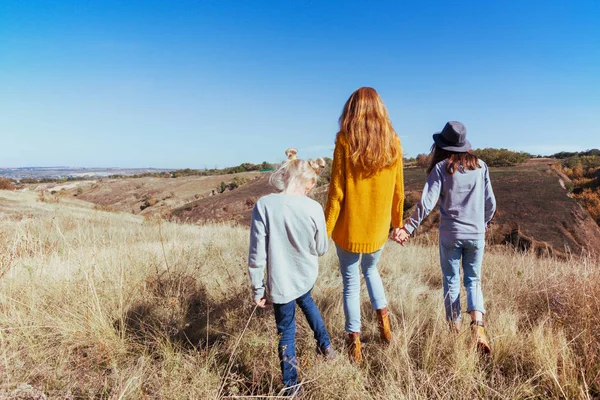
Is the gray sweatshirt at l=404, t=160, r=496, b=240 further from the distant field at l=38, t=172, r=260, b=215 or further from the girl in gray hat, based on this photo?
the distant field at l=38, t=172, r=260, b=215

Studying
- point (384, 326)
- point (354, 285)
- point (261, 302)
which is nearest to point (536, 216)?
point (384, 326)

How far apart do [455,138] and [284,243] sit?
168 cm

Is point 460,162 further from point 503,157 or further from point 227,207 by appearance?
point 503,157

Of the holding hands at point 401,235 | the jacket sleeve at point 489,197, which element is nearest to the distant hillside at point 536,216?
the jacket sleeve at point 489,197

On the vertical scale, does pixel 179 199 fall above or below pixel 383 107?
below

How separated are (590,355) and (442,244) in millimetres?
1159

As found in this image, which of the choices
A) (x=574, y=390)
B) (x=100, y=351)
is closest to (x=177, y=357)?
(x=100, y=351)

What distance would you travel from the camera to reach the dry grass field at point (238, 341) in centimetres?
196

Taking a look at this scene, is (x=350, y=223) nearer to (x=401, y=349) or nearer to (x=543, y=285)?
(x=401, y=349)

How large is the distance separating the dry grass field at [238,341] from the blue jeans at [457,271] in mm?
153

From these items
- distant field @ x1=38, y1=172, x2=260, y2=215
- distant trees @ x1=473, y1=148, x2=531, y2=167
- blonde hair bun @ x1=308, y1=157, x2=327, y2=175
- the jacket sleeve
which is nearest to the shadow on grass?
blonde hair bun @ x1=308, y1=157, x2=327, y2=175

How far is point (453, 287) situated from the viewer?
9.08 feet

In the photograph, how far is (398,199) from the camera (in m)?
→ 2.67

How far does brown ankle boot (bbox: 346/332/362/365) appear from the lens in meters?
2.38
